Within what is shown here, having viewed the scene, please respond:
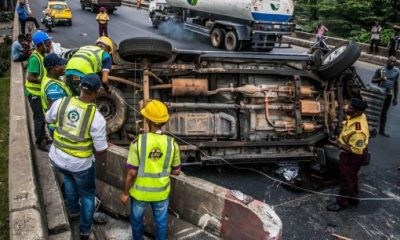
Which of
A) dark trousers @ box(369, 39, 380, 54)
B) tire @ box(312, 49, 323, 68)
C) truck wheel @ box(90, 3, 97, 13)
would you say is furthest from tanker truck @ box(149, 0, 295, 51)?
truck wheel @ box(90, 3, 97, 13)

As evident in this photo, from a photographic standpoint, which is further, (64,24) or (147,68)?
(64,24)

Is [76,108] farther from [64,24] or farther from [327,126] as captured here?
[64,24]

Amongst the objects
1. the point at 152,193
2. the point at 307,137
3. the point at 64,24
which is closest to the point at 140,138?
the point at 152,193

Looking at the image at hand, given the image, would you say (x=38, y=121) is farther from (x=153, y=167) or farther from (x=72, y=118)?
(x=153, y=167)

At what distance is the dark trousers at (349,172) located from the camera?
207 inches

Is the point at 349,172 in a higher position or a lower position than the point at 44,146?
lower

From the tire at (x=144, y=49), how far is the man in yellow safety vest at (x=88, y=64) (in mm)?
261

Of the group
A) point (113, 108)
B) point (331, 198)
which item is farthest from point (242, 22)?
point (331, 198)

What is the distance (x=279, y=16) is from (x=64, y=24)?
1207 centimetres

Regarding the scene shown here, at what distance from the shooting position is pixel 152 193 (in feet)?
11.9

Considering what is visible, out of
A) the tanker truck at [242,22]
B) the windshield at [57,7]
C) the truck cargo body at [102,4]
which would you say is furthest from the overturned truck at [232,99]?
the truck cargo body at [102,4]

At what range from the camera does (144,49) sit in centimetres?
573

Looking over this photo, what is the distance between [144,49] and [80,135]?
2.52 m

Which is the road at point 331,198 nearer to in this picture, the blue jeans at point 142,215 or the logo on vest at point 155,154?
the blue jeans at point 142,215
